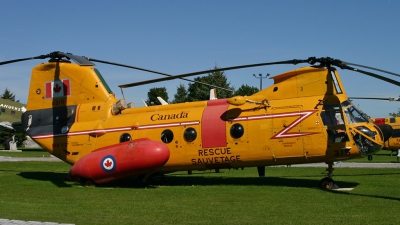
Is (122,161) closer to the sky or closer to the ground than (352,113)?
closer to the ground

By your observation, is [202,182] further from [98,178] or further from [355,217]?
[355,217]

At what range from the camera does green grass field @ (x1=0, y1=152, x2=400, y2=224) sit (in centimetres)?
1045

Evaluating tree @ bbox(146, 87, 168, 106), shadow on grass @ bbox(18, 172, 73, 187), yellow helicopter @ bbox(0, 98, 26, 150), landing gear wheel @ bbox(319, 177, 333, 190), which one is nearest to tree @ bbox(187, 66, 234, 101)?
yellow helicopter @ bbox(0, 98, 26, 150)

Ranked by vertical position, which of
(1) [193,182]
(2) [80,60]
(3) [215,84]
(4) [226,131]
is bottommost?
(1) [193,182]

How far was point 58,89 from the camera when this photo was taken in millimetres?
19547

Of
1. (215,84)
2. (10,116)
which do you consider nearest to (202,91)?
(215,84)

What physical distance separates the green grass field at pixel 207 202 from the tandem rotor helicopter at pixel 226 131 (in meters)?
0.93

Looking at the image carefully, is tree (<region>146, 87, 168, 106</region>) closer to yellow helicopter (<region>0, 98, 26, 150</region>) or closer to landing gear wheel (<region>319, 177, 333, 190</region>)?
yellow helicopter (<region>0, 98, 26, 150</region>)

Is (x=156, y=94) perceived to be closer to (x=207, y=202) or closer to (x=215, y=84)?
(x=215, y=84)

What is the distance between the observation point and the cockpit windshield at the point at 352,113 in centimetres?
1530

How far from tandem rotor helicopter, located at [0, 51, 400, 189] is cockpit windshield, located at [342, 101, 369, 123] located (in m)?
0.03

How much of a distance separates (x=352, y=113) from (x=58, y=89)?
38.1 ft

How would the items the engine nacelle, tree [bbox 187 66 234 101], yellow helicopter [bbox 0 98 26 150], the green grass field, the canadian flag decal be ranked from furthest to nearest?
1. tree [bbox 187 66 234 101]
2. yellow helicopter [bbox 0 98 26 150]
3. the canadian flag decal
4. the engine nacelle
5. the green grass field

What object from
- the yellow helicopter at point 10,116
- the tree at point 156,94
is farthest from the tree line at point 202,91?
the yellow helicopter at point 10,116
